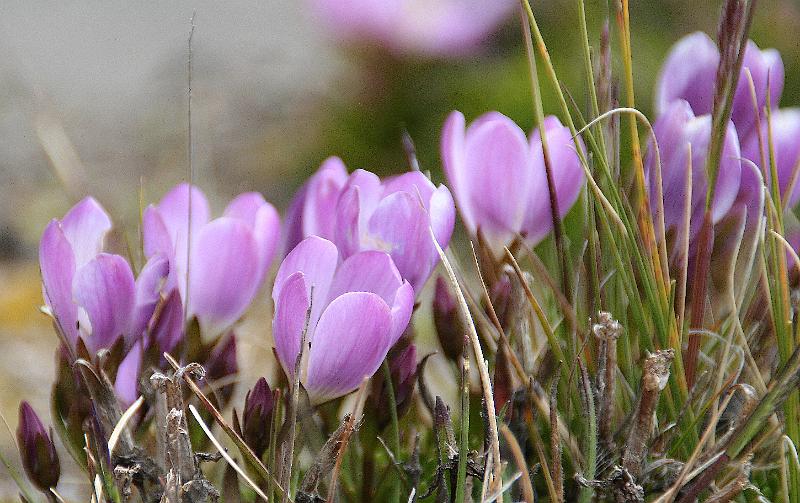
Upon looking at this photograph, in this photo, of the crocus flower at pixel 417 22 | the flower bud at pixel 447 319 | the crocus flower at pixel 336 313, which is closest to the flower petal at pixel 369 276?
the crocus flower at pixel 336 313

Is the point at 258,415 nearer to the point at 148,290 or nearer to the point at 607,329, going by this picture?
the point at 148,290

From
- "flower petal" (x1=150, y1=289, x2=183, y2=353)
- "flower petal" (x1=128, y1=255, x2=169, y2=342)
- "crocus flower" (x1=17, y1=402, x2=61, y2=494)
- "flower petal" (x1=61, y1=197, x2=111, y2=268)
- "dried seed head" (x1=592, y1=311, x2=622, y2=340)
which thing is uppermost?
"flower petal" (x1=61, y1=197, x2=111, y2=268)

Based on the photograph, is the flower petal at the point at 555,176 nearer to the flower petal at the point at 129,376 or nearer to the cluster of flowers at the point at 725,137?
the cluster of flowers at the point at 725,137

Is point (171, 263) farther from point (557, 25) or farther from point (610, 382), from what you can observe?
point (557, 25)

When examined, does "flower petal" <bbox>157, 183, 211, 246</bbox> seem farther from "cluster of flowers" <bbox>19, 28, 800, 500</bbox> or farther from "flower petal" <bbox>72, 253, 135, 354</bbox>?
"flower petal" <bbox>72, 253, 135, 354</bbox>

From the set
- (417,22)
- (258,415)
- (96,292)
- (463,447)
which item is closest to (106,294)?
(96,292)

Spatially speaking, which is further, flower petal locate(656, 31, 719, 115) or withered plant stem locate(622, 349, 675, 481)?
flower petal locate(656, 31, 719, 115)

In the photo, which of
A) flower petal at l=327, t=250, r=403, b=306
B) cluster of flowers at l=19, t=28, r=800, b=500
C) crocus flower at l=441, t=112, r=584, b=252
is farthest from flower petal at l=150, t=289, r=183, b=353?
crocus flower at l=441, t=112, r=584, b=252
